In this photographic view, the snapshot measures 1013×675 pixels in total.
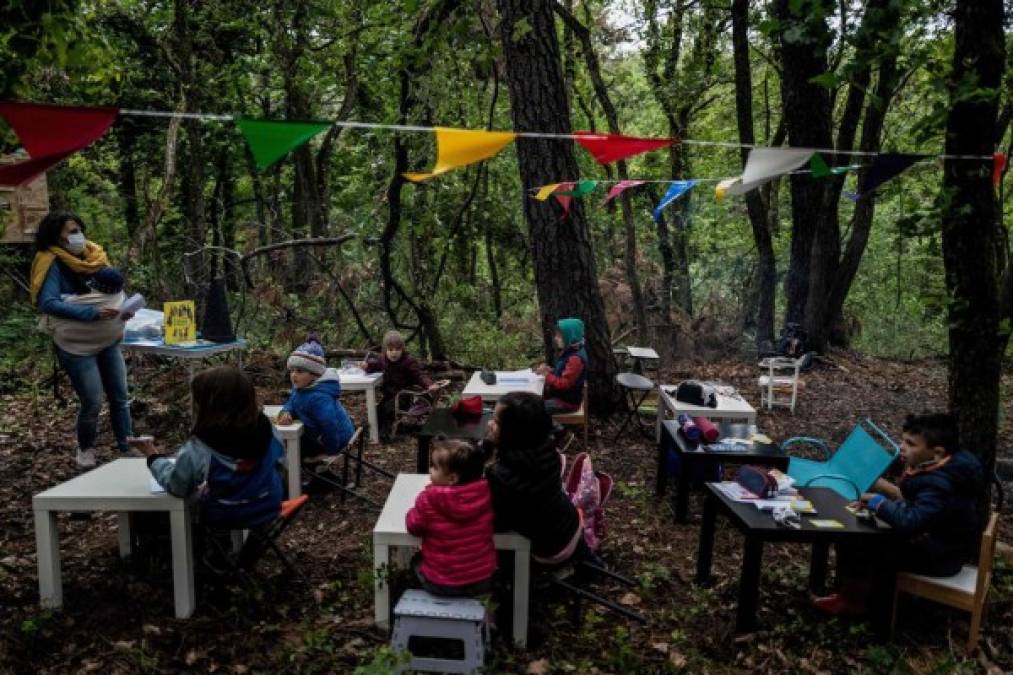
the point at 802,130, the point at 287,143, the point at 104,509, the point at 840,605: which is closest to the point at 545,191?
the point at 287,143

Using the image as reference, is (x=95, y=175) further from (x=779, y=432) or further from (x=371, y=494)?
(x=779, y=432)

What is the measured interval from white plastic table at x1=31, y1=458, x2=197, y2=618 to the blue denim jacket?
174 centimetres

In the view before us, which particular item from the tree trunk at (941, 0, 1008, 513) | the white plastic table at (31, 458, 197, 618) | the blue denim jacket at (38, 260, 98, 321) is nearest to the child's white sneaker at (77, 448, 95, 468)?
the blue denim jacket at (38, 260, 98, 321)

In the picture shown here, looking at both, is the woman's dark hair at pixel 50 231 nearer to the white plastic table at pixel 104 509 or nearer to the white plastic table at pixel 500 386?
the white plastic table at pixel 104 509

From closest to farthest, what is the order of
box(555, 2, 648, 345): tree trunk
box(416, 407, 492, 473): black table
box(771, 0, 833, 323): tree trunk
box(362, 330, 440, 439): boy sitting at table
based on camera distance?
box(416, 407, 492, 473): black table < box(362, 330, 440, 439): boy sitting at table < box(771, 0, 833, 323): tree trunk < box(555, 2, 648, 345): tree trunk

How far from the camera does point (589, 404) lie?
23.5ft

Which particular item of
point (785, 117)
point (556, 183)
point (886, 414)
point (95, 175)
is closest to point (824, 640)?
point (556, 183)

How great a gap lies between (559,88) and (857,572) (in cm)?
481

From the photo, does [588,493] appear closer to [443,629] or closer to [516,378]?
[443,629]

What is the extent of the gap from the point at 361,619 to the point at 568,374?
301 centimetres

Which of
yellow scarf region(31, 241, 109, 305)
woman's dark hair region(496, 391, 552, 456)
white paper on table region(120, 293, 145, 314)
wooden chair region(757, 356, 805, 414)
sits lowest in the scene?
wooden chair region(757, 356, 805, 414)

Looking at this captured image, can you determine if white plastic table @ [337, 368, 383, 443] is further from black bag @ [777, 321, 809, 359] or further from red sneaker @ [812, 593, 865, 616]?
black bag @ [777, 321, 809, 359]

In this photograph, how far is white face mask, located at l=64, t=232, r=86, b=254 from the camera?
16.0ft

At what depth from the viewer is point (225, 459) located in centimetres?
340
